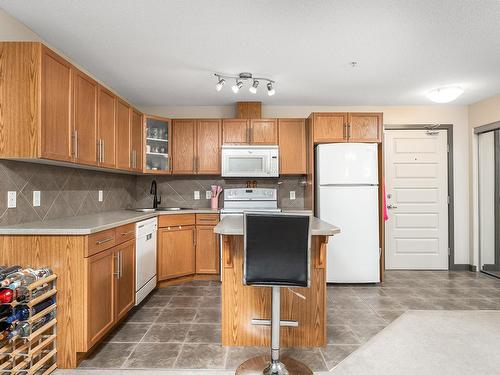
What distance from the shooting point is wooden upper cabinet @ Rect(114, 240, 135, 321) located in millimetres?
2430

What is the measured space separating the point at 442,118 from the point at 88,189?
4.89 m

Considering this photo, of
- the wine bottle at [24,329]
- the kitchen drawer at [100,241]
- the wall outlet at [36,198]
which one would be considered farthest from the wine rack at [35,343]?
the wall outlet at [36,198]

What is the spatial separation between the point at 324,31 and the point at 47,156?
7.33 ft

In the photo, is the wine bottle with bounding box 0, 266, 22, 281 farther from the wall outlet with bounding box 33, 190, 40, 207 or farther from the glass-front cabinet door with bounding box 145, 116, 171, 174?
the glass-front cabinet door with bounding box 145, 116, 171, 174

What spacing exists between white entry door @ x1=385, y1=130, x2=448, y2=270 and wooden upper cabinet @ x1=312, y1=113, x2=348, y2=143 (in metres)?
0.99

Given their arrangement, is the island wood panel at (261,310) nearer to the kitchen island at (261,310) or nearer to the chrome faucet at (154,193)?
the kitchen island at (261,310)

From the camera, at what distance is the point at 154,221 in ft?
11.1

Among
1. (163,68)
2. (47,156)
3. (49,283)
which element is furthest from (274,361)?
(163,68)

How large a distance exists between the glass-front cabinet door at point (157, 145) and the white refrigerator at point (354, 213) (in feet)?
7.38

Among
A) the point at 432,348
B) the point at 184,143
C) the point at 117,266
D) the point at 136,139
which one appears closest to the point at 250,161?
the point at 184,143

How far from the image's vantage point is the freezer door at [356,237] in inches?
141

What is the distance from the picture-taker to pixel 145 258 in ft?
10.2

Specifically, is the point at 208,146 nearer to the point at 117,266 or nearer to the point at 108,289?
the point at 117,266

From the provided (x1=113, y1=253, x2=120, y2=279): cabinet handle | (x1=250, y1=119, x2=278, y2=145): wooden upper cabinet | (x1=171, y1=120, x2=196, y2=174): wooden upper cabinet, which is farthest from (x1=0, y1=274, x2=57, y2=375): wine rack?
(x1=250, y1=119, x2=278, y2=145): wooden upper cabinet
